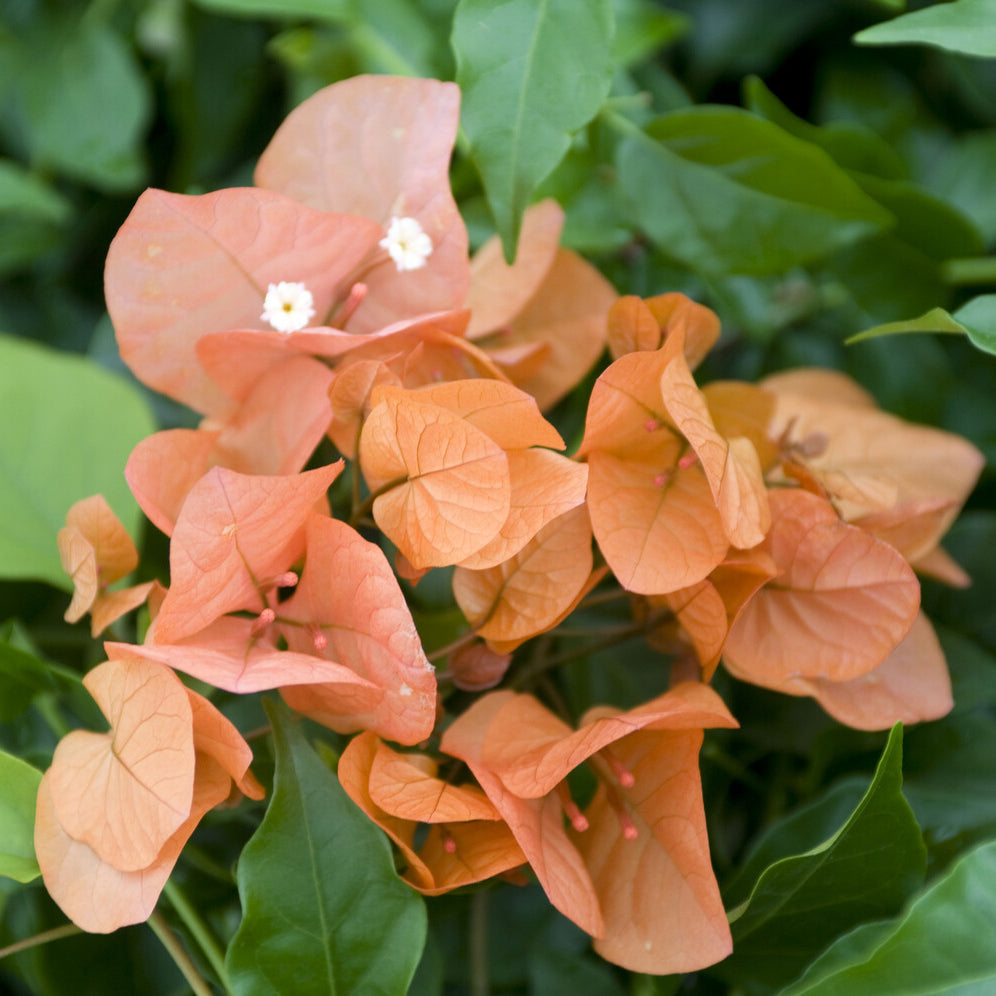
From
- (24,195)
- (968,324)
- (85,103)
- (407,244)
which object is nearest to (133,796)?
(407,244)

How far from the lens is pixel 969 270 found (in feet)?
2.01

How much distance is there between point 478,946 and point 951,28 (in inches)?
18.1

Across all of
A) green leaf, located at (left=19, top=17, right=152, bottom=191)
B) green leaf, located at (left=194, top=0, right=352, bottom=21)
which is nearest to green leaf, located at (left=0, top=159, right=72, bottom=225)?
green leaf, located at (left=19, top=17, right=152, bottom=191)

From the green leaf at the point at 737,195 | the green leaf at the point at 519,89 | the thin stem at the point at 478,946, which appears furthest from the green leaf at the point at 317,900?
the green leaf at the point at 737,195

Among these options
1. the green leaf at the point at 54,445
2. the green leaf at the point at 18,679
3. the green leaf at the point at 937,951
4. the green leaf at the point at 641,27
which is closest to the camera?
the green leaf at the point at 937,951

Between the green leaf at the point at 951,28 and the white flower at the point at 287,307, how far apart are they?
0.80 feet

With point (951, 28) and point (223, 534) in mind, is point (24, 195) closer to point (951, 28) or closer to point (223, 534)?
point (223, 534)

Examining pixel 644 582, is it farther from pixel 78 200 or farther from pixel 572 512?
pixel 78 200

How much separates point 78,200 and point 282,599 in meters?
0.50

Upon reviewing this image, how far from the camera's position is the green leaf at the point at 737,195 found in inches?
19.8

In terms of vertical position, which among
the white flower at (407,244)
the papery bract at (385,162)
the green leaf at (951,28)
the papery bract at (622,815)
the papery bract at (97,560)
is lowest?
the papery bract at (622,815)

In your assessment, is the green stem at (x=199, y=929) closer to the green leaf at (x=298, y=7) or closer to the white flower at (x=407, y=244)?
the white flower at (x=407, y=244)

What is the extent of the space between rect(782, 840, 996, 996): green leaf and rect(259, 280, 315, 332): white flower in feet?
1.00

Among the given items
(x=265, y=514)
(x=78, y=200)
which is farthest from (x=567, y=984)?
(x=78, y=200)
